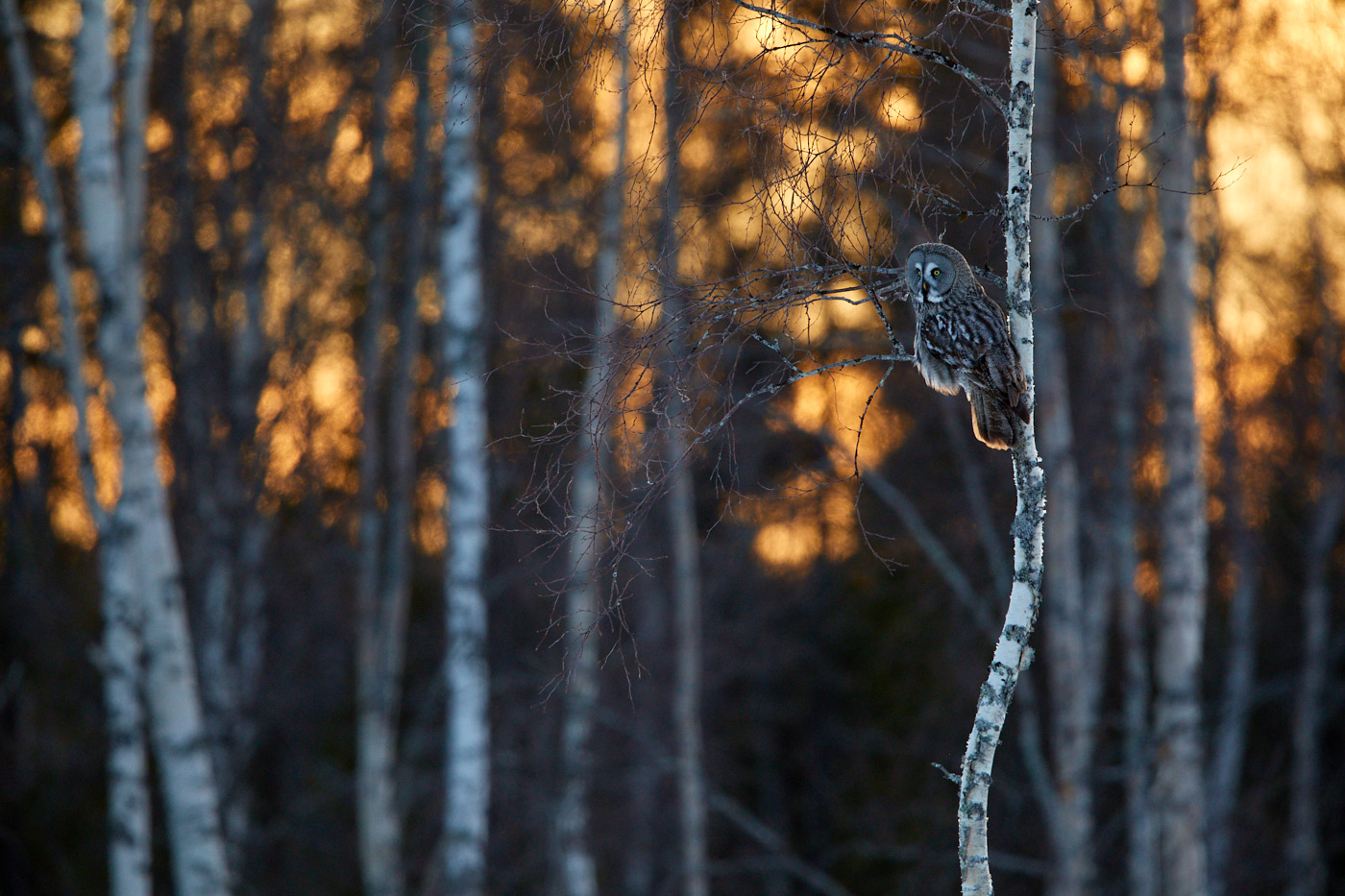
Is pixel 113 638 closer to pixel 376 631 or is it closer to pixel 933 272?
pixel 376 631

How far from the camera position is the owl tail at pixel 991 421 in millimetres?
2852

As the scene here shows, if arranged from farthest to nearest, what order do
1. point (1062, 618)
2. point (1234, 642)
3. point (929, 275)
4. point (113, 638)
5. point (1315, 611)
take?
1. point (1234, 642)
2. point (1315, 611)
3. point (1062, 618)
4. point (113, 638)
5. point (929, 275)

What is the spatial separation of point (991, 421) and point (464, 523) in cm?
485

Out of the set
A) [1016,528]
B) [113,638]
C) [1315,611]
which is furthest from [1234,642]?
[1016,528]

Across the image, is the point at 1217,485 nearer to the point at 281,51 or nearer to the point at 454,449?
the point at 454,449

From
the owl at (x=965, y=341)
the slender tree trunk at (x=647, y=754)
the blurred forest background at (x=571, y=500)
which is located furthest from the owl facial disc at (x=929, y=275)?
the slender tree trunk at (x=647, y=754)

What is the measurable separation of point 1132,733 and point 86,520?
9200 mm

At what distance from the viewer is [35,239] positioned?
9.45 metres

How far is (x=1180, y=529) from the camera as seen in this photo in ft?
21.5

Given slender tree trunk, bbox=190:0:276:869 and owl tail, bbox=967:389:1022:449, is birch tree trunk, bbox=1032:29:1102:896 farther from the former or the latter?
slender tree trunk, bbox=190:0:276:869

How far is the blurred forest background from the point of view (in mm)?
6598

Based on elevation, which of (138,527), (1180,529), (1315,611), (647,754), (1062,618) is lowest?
(647,754)

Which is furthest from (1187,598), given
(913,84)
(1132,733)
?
(913,84)

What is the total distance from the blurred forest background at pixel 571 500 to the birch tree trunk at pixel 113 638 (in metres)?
0.02
